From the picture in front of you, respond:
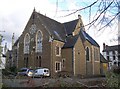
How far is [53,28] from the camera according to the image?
48.0 meters

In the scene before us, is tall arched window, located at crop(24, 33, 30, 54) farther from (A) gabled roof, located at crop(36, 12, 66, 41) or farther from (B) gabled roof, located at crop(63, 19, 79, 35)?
(B) gabled roof, located at crop(63, 19, 79, 35)

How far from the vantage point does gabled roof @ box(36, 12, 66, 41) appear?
44.9 metres

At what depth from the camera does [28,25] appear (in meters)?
48.6

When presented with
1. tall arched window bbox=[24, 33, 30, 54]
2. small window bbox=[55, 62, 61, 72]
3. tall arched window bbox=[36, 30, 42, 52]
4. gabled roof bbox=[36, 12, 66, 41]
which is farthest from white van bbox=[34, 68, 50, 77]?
tall arched window bbox=[24, 33, 30, 54]

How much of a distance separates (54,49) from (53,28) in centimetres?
690

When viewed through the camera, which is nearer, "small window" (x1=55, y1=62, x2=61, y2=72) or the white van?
the white van

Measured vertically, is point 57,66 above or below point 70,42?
below

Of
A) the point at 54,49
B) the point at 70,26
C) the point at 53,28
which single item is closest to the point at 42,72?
the point at 54,49

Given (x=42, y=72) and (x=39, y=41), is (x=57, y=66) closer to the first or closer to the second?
(x=42, y=72)

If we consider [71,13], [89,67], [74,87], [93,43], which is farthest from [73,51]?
[71,13]

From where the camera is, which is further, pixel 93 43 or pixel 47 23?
pixel 93 43

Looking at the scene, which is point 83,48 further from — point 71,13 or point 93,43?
point 71,13

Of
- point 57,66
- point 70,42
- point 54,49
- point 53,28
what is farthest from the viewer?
point 53,28

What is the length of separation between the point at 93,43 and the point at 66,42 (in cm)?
947
